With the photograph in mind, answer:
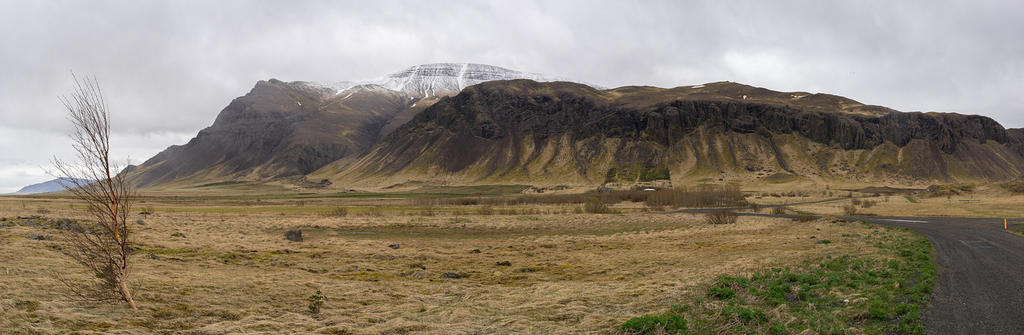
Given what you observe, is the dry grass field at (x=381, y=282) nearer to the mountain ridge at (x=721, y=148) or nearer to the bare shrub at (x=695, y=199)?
the bare shrub at (x=695, y=199)

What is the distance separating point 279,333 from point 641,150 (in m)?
171

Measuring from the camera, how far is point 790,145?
163 metres

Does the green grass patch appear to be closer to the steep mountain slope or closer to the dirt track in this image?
the dirt track

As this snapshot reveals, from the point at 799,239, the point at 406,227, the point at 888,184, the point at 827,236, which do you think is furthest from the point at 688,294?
the point at 888,184

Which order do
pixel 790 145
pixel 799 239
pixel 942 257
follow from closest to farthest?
pixel 942 257 < pixel 799 239 < pixel 790 145

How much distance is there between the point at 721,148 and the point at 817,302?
168213 millimetres

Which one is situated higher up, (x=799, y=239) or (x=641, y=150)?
(x=641, y=150)

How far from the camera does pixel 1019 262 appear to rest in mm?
15016

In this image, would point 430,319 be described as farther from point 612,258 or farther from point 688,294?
point 612,258

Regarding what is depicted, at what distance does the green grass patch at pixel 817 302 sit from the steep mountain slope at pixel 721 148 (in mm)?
141160

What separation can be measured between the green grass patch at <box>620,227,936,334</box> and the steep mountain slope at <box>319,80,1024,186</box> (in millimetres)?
141160

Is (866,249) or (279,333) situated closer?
(279,333)

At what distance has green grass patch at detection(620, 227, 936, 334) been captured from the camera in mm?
8945

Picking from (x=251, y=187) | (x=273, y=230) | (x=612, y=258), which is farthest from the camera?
(x=251, y=187)
